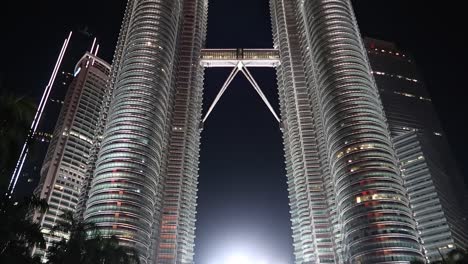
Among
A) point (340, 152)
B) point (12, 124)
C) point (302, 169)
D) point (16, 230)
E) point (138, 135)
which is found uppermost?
point (302, 169)

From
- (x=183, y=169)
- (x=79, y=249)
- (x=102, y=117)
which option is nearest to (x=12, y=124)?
(x=79, y=249)

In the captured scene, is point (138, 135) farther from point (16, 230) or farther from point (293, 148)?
point (16, 230)

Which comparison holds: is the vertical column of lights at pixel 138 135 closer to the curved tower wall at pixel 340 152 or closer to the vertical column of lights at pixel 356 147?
the curved tower wall at pixel 340 152

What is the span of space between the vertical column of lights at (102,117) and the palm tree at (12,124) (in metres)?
114

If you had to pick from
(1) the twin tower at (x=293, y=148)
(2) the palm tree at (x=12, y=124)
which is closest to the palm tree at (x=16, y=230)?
(2) the palm tree at (x=12, y=124)

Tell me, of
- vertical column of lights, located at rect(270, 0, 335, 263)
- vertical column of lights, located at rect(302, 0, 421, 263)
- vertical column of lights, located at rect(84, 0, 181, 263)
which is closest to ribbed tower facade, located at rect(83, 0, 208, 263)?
vertical column of lights, located at rect(84, 0, 181, 263)

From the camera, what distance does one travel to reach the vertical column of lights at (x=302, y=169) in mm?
157750

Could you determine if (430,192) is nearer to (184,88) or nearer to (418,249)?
(418,249)

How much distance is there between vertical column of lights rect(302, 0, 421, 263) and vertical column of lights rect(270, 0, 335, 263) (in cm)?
1968

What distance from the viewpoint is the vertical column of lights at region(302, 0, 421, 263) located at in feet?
393

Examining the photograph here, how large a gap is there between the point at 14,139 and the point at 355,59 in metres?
148

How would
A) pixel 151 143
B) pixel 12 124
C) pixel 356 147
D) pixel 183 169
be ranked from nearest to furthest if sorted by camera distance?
pixel 12 124
pixel 356 147
pixel 151 143
pixel 183 169

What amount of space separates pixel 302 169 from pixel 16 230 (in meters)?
147

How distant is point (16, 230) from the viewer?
98.3ft
